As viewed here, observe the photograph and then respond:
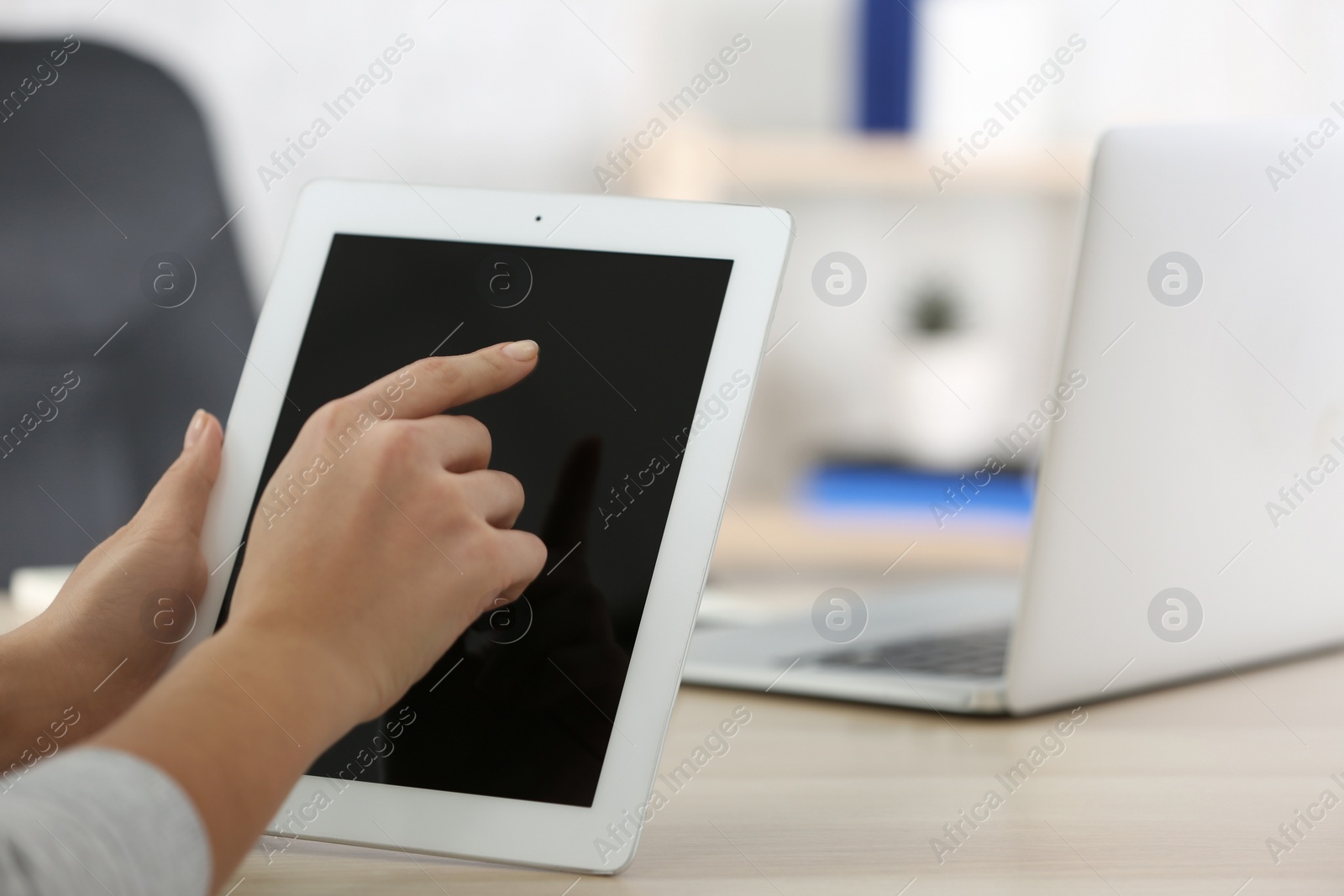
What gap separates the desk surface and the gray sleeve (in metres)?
0.11

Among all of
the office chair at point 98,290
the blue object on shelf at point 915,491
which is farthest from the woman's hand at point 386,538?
the blue object on shelf at point 915,491

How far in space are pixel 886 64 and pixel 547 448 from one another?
5.57 ft

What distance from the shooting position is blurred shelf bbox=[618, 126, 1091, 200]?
1898 mm

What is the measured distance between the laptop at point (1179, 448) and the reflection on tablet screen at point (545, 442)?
0.22 m

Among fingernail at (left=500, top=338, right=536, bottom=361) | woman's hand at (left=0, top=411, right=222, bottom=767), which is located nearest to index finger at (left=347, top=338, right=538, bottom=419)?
fingernail at (left=500, top=338, right=536, bottom=361)

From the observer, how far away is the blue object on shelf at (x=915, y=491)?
198cm

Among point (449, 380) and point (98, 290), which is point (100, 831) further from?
point (98, 290)

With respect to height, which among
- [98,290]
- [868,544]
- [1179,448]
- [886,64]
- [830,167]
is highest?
[1179,448]

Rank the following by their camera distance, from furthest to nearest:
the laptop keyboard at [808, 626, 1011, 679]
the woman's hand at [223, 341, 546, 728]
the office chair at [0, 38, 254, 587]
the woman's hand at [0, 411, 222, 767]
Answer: the office chair at [0, 38, 254, 587] < the laptop keyboard at [808, 626, 1011, 679] < the woman's hand at [0, 411, 222, 767] < the woman's hand at [223, 341, 546, 728]

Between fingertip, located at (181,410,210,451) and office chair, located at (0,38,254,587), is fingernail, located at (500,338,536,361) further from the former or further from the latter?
office chair, located at (0,38,254,587)

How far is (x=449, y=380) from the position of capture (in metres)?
0.50

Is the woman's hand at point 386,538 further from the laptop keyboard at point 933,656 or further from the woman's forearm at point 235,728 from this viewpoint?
the laptop keyboard at point 933,656

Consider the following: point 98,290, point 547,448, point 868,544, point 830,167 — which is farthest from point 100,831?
point 830,167

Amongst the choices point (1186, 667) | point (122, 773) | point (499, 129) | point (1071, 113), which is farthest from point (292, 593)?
point (1071, 113)
